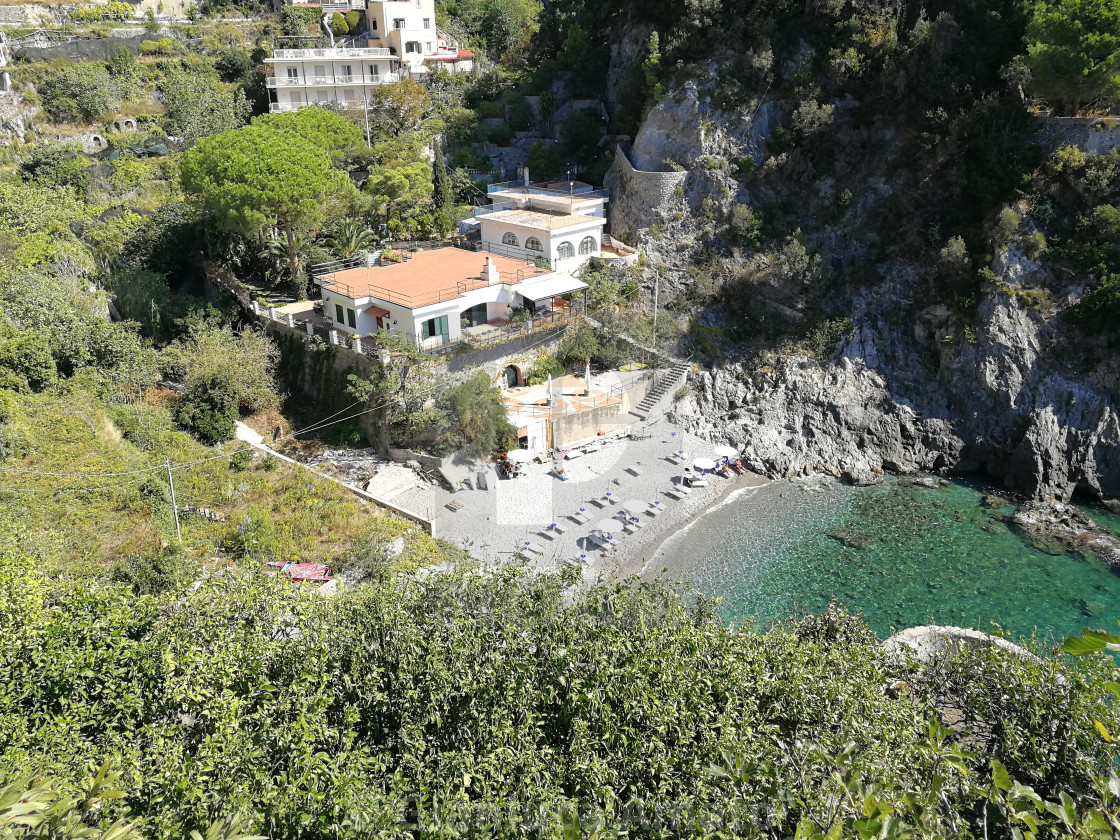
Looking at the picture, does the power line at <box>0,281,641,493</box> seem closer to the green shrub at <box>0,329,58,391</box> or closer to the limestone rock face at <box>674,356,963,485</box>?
the green shrub at <box>0,329,58,391</box>

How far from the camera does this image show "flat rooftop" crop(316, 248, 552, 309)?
29.3m

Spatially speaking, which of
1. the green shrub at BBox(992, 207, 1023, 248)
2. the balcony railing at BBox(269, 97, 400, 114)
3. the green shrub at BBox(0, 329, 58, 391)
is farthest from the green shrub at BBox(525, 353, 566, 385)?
the balcony railing at BBox(269, 97, 400, 114)

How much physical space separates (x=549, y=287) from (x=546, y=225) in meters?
3.70

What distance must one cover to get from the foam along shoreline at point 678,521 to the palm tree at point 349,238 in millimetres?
18162

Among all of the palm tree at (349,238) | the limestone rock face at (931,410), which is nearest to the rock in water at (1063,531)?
the limestone rock face at (931,410)

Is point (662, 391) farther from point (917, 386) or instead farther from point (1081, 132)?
point (1081, 132)

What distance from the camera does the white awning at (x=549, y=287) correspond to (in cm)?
3167

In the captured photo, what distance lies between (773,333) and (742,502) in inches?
391

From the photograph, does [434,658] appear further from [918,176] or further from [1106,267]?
[918,176]

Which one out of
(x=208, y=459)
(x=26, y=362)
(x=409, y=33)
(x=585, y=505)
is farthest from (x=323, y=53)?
(x=585, y=505)

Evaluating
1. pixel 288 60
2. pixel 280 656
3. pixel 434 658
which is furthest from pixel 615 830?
pixel 288 60

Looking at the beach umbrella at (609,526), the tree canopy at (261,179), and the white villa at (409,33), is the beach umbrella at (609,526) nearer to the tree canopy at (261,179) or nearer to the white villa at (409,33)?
the tree canopy at (261,179)

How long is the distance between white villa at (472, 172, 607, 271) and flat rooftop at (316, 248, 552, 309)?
104 cm

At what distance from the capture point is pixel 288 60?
4709 centimetres
